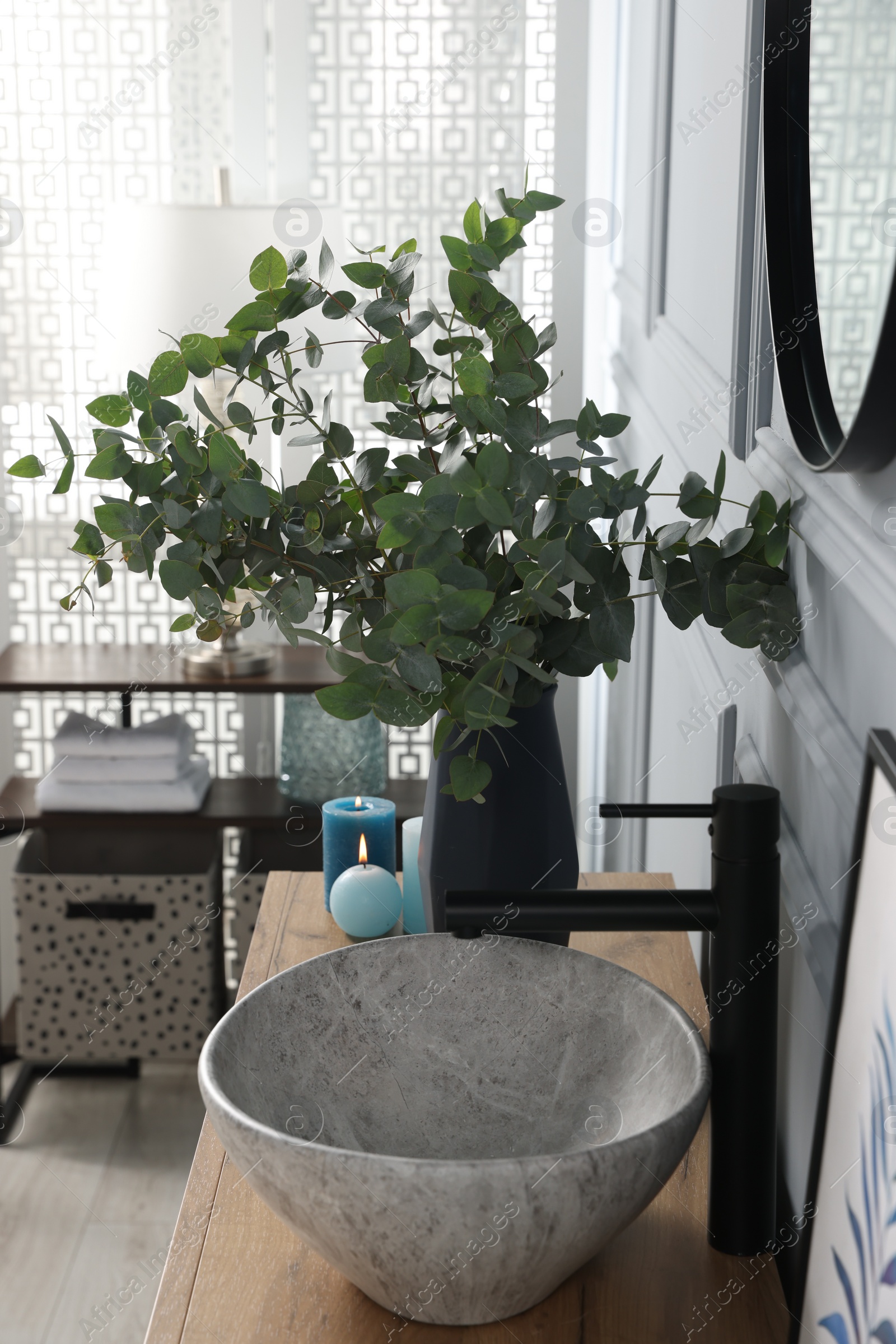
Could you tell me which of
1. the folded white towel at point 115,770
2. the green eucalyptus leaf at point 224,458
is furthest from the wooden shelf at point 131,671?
the green eucalyptus leaf at point 224,458

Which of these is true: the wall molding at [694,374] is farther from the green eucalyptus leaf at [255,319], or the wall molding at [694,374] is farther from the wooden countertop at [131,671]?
the wooden countertop at [131,671]

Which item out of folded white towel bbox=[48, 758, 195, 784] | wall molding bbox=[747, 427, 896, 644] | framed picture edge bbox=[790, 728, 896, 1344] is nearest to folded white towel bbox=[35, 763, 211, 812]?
folded white towel bbox=[48, 758, 195, 784]

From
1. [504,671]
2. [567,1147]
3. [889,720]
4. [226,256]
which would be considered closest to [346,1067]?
[567,1147]

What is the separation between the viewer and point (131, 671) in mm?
1954

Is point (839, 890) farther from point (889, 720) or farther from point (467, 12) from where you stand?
point (467, 12)

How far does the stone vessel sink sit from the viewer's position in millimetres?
478

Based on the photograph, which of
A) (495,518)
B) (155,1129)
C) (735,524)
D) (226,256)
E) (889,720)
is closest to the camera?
(889,720)

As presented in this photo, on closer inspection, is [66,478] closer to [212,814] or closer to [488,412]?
[488,412]

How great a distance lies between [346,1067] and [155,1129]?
1.47 meters

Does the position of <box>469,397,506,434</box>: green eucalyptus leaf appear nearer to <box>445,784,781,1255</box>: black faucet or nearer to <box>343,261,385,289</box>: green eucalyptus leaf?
<box>343,261,385,289</box>: green eucalyptus leaf

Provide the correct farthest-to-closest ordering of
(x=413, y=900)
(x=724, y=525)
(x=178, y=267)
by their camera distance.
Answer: (x=178, y=267)
(x=413, y=900)
(x=724, y=525)

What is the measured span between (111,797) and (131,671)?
0.67 feet

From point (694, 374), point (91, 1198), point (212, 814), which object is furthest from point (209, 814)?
point (694, 374)

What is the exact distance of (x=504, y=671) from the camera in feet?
2.23
